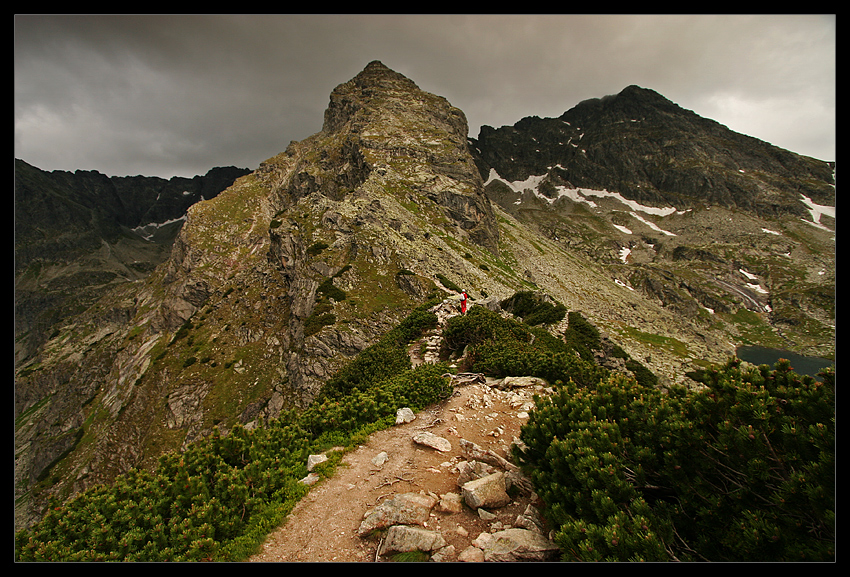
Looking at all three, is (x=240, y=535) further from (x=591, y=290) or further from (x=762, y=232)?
(x=762, y=232)

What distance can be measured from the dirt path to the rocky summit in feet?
13.1

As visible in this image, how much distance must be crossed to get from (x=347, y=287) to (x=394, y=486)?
3366cm

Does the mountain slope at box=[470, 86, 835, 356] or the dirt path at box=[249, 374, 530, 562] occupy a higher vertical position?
the mountain slope at box=[470, 86, 835, 356]

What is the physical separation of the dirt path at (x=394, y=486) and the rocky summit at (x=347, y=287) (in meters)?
3.98

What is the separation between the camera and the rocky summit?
43.5 meters

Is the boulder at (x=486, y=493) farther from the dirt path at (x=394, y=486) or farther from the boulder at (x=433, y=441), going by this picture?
the boulder at (x=433, y=441)

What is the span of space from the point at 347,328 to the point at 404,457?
1051 inches


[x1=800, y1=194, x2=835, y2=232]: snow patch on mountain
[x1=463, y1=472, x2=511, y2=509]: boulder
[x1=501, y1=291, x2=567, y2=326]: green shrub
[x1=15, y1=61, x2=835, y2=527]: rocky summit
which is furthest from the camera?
[x1=800, y1=194, x2=835, y2=232]: snow patch on mountain

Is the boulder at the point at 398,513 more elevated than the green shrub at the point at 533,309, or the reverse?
the green shrub at the point at 533,309

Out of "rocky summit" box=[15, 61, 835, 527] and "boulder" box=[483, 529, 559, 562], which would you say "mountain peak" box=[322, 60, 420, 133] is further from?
"boulder" box=[483, 529, 559, 562]

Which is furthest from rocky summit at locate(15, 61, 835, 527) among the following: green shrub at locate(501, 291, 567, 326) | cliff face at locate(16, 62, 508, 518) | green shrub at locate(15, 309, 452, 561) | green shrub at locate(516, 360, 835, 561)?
green shrub at locate(516, 360, 835, 561)

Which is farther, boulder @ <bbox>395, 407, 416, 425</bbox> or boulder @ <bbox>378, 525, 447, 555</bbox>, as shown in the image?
boulder @ <bbox>395, 407, 416, 425</bbox>

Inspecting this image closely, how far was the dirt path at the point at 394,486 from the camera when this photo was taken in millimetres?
6180

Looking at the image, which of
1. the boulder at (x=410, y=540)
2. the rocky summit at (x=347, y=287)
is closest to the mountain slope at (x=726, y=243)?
the rocky summit at (x=347, y=287)
